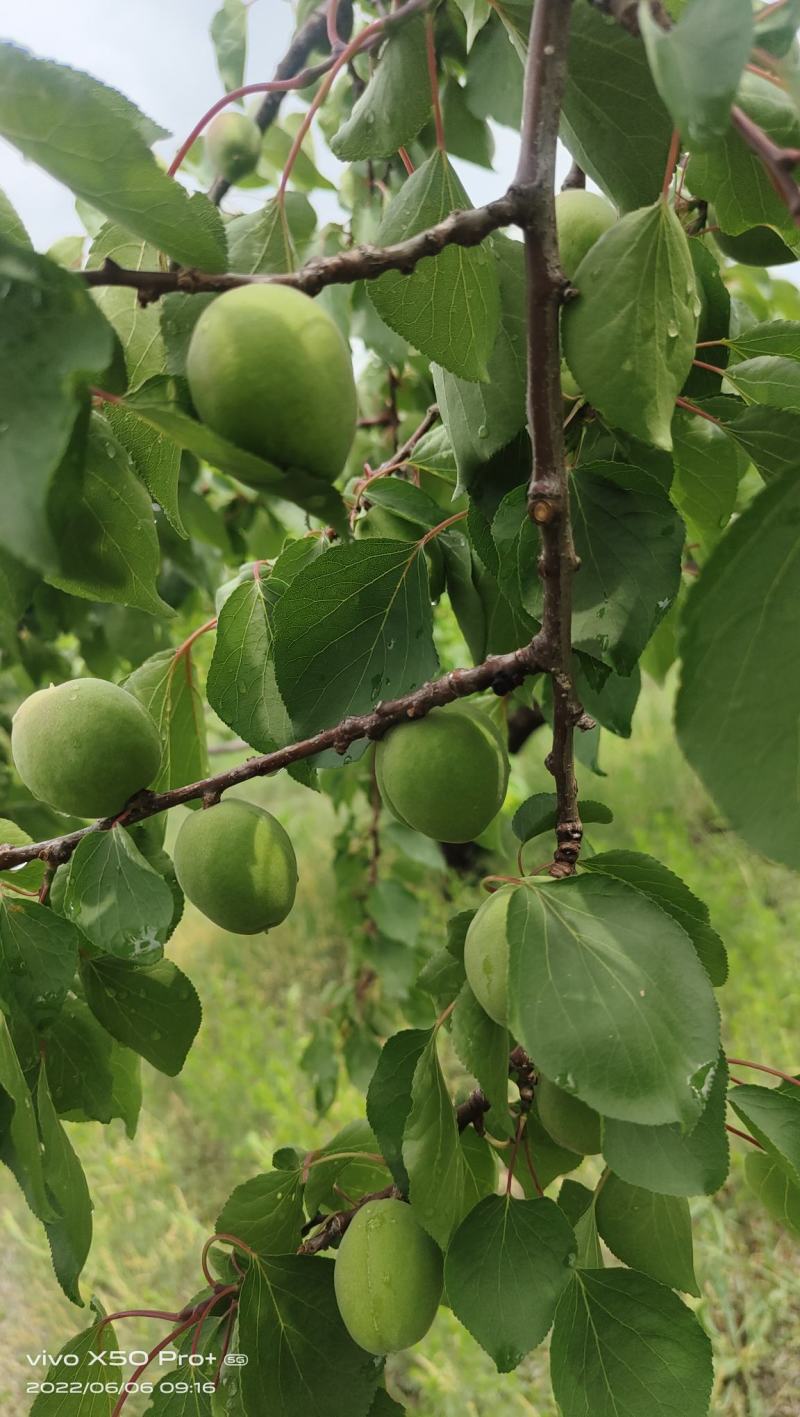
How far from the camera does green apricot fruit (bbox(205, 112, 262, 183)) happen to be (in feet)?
4.33

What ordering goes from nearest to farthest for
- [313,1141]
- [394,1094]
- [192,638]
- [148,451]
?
[148,451] → [394,1094] → [192,638] → [313,1141]

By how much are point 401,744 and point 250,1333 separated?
1.50 feet

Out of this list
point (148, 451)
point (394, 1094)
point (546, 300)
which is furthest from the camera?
point (394, 1094)

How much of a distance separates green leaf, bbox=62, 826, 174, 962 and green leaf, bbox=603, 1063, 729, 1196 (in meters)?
0.31

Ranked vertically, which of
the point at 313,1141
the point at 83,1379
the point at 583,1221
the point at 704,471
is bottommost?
the point at 313,1141

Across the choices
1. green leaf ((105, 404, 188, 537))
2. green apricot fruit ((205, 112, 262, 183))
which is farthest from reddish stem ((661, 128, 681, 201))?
green apricot fruit ((205, 112, 262, 183))

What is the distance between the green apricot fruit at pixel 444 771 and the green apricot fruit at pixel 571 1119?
7.4 inches

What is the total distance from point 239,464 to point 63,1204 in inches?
20.7

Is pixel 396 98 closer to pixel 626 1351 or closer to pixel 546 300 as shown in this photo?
pixel 546 300

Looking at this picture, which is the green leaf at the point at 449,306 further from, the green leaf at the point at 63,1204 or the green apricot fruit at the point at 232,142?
the green apricot fruit at the point at 232,142

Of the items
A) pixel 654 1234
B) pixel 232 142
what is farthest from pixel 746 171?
pixel 232 142

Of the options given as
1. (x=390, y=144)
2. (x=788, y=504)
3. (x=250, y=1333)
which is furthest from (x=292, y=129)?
(x=250, y=1333)

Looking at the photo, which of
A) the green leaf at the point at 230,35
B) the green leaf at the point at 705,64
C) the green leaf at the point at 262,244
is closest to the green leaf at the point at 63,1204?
the green leaf at the point at 262,244

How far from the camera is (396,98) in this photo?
2.61ft
